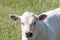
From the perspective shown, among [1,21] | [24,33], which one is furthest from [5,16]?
[24,33]

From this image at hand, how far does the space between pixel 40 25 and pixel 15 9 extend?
4649 mm

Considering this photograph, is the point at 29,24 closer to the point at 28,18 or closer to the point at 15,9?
the point at 28,18

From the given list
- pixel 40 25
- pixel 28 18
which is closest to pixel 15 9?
pixel 40 25

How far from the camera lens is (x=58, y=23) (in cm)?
952

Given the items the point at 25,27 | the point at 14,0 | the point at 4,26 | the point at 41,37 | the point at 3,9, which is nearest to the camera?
the point at 25,27

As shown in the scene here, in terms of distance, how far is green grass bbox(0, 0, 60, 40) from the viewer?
11.2m

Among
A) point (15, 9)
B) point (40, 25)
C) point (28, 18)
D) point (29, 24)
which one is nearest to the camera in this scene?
point (29, 24)

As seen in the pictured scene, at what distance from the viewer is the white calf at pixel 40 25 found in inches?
331

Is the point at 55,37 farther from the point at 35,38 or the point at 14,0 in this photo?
the point at 14,0

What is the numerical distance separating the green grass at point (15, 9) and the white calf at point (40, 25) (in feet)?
5.75

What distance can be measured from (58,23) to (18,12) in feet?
12.3

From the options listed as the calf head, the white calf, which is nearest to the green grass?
the white calf

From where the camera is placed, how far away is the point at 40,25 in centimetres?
901

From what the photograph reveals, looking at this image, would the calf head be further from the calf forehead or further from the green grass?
the green grass
